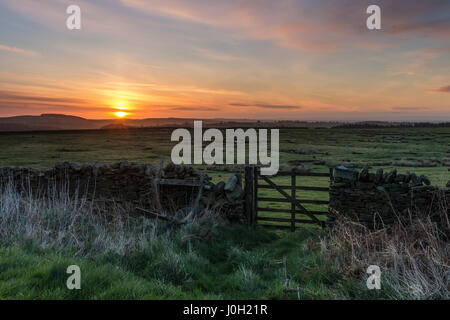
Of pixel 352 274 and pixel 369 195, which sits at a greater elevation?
pixel 369 195

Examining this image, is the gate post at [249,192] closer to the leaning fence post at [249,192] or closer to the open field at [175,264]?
the leaning fence post at [249,192]

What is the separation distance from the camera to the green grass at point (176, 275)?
458cm

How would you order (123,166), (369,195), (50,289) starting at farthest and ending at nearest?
(123,166) < (369,195) < (50,289)

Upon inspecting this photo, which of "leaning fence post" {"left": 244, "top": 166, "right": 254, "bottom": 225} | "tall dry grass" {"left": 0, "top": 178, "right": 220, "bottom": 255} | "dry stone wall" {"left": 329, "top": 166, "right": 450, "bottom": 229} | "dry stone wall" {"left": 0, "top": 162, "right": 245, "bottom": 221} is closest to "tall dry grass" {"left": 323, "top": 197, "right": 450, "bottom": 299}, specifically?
"dry stone wall" {"left": 329, "top": 166, "right": 450, "bottom": 229}

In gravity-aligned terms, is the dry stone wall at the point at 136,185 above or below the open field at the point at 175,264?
above

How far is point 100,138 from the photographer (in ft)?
215

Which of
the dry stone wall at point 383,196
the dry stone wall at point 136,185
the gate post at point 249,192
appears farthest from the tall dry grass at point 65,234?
the dry stone wall at point 383,196

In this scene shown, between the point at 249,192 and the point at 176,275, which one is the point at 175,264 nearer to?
the point at 176,275

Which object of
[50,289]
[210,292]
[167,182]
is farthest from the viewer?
[167,182]
